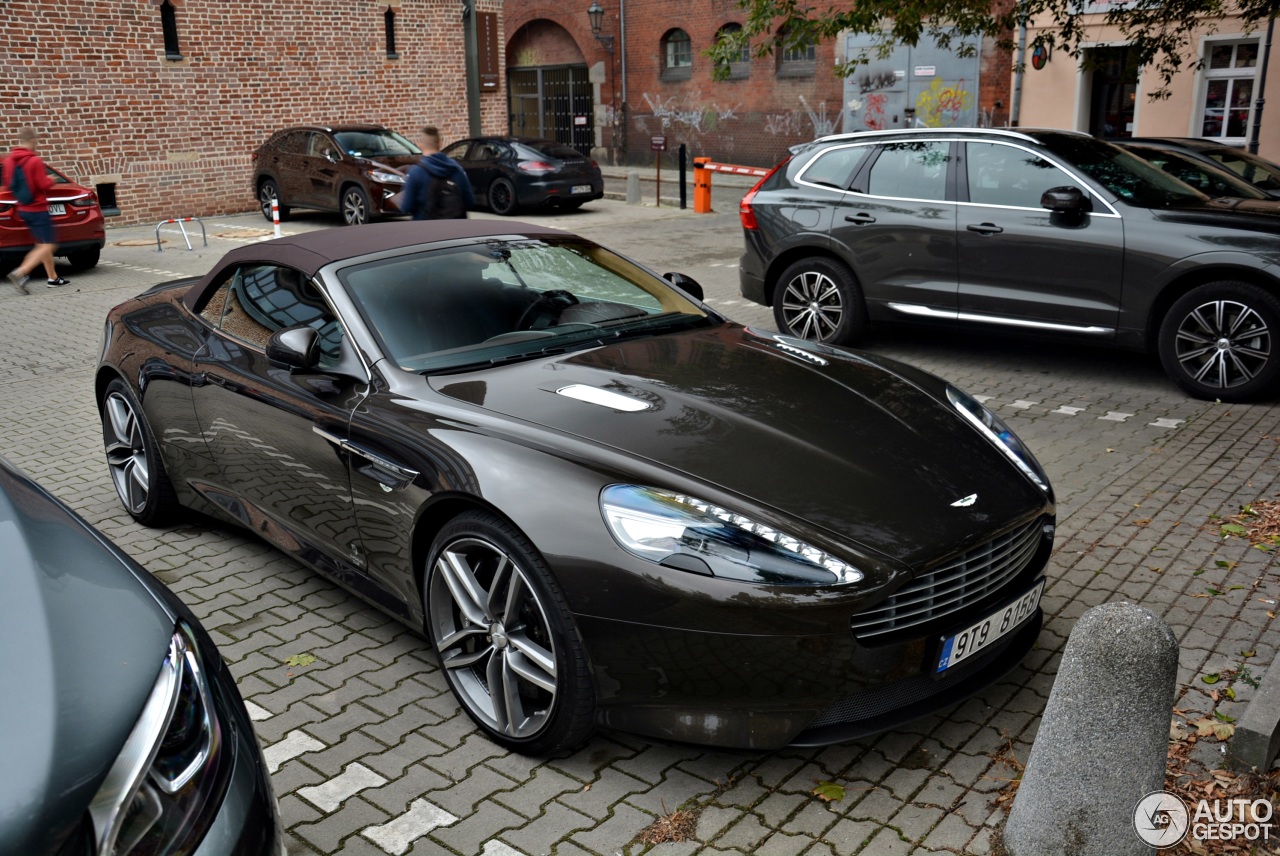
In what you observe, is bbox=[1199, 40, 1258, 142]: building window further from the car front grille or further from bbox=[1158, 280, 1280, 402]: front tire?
the car front grille

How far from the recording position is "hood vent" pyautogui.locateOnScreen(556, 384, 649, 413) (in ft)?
12.5

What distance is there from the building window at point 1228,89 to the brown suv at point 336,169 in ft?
49.2

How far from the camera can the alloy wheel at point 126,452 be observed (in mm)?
5621

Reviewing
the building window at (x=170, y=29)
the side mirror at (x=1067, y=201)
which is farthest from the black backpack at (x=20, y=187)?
the side mirror at (x=1067, y=201)

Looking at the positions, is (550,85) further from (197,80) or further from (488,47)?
(197,80)

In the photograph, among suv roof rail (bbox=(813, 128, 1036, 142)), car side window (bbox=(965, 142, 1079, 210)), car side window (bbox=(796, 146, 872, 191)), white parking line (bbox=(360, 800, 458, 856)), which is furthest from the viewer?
car side window (bbox=(796, 146, 872, 191))

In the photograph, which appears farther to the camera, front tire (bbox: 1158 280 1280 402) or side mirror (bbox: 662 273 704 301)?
front tire (bbox: 1158 280 1280 402)

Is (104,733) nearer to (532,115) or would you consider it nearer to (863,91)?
(863,91)

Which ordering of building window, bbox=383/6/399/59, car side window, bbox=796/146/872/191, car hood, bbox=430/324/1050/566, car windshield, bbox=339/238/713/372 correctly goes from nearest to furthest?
car hood, bbox=430/324/1050/566 < car windshield, bbox=339/238/713/372 < car side window, bbox=796/146/872/191 < building window, bbox=383/6/399/59

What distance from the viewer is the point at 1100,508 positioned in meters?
5.66

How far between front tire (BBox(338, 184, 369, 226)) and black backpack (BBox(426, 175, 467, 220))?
379 inches

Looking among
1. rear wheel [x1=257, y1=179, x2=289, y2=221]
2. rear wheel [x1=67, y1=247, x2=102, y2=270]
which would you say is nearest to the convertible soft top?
rear wheel [x1=67, y1=247, x2=102, y2=270]

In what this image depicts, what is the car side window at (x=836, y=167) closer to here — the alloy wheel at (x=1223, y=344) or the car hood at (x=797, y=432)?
the alloy wheel at (x=1223, y=344)

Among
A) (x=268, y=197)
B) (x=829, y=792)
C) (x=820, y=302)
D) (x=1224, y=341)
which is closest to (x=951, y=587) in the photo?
(x=829, y=792)
